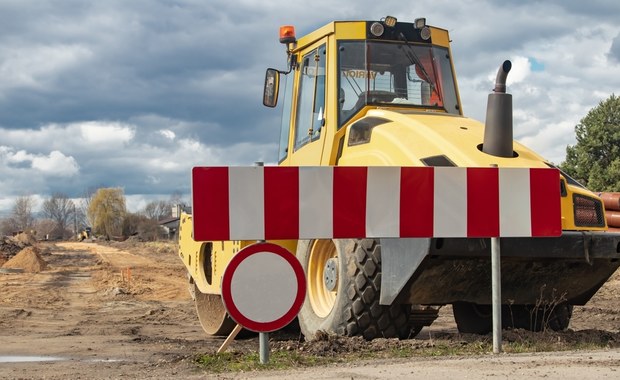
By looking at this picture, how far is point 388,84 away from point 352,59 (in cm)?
46

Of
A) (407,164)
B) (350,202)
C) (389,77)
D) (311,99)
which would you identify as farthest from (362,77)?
(350,202)

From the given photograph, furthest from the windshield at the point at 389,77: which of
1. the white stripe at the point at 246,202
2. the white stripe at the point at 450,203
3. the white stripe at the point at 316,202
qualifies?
the white stripe at the point at 246,202

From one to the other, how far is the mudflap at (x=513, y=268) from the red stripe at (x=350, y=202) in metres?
0.77

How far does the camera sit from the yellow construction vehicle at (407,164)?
6.73 metres

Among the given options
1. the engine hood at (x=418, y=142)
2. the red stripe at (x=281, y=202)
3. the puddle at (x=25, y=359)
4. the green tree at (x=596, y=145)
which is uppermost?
the green tree at (x=596, y=145)

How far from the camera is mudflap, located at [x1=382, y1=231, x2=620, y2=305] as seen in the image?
6.53 m

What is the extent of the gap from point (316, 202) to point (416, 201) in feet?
2.68

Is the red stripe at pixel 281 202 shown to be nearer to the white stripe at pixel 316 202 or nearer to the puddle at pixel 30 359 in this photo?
the white stripe at pixel 316 202

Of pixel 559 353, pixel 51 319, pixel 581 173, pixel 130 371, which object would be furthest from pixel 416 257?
pixel 581 173

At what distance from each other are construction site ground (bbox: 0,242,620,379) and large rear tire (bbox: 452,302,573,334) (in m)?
0.23

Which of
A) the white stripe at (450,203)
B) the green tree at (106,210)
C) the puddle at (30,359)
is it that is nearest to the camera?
the white stripe at (450,203)

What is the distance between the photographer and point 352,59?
8391 millimetres

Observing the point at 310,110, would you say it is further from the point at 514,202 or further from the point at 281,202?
the point at 281,202

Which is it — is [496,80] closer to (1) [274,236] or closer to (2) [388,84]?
(2) [388,84]
